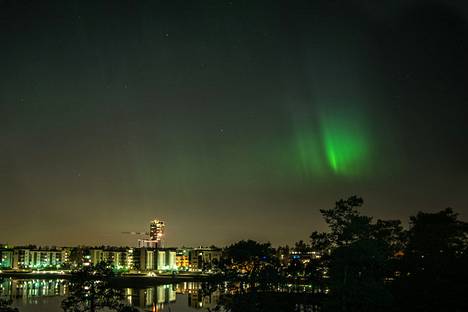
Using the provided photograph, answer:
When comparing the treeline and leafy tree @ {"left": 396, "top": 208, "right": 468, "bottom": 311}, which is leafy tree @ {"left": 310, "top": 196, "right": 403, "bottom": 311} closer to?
the treeline

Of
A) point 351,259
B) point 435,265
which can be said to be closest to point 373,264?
point 351,259

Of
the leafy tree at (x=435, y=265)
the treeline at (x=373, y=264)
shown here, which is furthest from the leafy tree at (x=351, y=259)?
the leafy tree at (x=435, y=265)

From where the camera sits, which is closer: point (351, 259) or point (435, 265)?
point (351, 259)

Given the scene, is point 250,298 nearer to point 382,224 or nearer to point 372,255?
point 372,255

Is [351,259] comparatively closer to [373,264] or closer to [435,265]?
[373,264]

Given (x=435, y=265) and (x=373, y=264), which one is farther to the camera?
(x=435, y=265)

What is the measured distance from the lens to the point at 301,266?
155ft

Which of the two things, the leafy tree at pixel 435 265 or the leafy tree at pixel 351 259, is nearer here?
the leafy tree at pixel 351 259

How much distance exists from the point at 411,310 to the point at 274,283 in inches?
502

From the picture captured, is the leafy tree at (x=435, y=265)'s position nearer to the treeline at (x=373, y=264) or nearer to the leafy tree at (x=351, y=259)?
the treeline at (x=373, y=264)

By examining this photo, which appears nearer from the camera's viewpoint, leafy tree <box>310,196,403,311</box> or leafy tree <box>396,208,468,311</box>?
leafy tree <box>310,196,403,311</box>

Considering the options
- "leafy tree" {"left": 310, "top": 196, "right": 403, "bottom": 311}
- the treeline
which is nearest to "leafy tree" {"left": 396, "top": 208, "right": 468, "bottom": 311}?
the treeline

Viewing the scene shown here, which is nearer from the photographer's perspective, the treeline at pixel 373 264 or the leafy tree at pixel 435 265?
the treeline at pixel 373 264

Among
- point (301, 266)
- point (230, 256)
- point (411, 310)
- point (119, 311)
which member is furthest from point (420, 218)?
point (119, 311)
